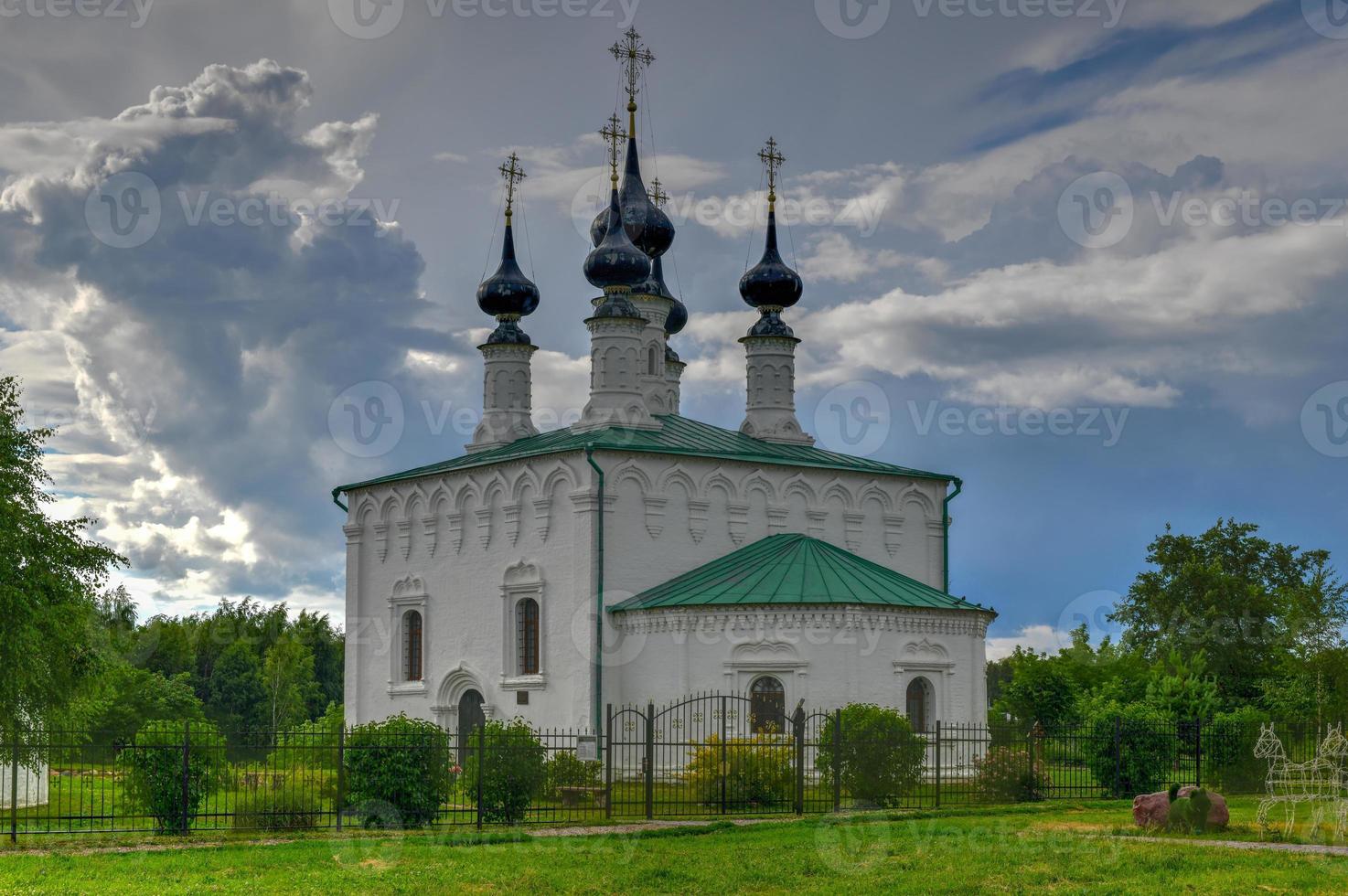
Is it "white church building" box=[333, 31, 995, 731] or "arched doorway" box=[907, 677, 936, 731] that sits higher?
"white church building" box=[333, 31, 995, 731]

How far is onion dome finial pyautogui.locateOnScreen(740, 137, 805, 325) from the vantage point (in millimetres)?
31516

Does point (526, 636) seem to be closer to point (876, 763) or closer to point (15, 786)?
point (876, 763)

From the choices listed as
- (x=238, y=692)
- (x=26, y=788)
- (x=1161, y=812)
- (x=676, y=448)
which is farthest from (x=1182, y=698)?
(x=238, y=692)

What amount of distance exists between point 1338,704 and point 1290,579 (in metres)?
17.3

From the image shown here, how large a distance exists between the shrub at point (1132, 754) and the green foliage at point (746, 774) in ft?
15.7

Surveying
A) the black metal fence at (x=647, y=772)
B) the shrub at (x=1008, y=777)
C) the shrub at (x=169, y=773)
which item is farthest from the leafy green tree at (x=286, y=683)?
the shrub at (x=1008, y=777)

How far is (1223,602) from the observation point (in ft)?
136

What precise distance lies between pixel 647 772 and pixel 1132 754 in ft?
24.6

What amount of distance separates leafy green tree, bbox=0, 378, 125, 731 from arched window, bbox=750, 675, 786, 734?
32.4 feet

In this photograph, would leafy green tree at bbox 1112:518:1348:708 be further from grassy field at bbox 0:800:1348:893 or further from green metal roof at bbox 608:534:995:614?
grassy field at bbox 0:800:1348:893

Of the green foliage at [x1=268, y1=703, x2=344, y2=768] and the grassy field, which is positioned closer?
the grassy field

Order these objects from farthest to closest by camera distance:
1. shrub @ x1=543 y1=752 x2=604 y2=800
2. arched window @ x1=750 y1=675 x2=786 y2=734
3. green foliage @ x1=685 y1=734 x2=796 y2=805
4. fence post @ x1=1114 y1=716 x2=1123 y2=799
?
arched window @ x1=750 y1=675 x2=786 y2=734 < fence post @ x1=1114 y1=716 x2=1123 y2=799 < shrub @ x1=543 y1=752 x2=604 y2=800 < green foliage @ x1=685 y1=734 x2=796 y2=805

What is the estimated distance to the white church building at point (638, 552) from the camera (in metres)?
24.3

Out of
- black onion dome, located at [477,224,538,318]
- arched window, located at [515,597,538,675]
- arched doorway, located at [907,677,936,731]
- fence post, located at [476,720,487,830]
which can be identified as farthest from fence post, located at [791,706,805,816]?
black onion dome, located at [477,224,538,318]
